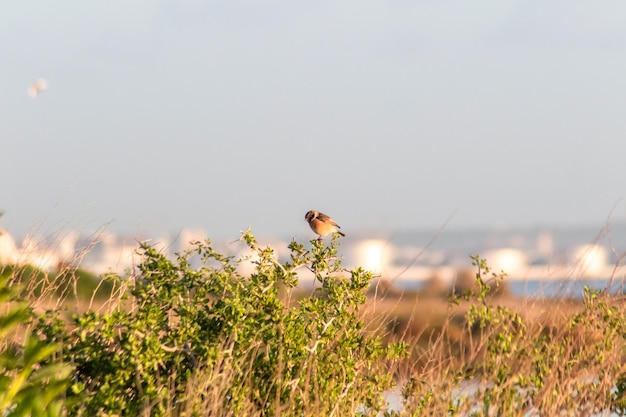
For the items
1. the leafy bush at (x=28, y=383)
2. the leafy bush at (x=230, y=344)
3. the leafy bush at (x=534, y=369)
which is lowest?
the leafy bush at (x=28, y=383)

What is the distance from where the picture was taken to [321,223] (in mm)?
7375

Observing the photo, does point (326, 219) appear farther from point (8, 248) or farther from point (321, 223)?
point (8, 248)

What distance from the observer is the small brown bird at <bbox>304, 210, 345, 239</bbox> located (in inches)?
290

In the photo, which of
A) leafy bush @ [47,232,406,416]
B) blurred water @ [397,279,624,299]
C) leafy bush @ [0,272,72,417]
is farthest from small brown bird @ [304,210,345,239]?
leafy bush @ [0,272,72,417]

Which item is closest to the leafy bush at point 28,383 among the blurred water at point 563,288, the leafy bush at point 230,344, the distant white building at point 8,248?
the leafy bush at point 230,344

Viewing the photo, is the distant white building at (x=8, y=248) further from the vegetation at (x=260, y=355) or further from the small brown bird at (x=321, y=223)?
the small brown bird at (x=321, y=223)

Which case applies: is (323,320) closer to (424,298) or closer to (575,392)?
(575,392)

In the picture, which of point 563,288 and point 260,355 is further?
point 563,288

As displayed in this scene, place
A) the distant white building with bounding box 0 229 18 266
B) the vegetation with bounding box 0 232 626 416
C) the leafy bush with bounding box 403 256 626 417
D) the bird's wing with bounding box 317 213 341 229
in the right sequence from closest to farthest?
1. the vegetation with bounding box 0 232 626 416
2. the leafy bush with bounding box 403 256 626 417
3. the distant white building with bounding box 0 229 18 266
4. the bird's wing with bounding box 317 213 341 229

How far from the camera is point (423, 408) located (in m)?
5.74

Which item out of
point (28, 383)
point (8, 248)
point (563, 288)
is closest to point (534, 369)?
point (563, 288)

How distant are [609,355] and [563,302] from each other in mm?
559

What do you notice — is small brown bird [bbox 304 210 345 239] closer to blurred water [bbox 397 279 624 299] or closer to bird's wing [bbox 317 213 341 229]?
bird's wing [bbox 317 213 341 229]

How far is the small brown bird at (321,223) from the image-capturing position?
736 centimetres
